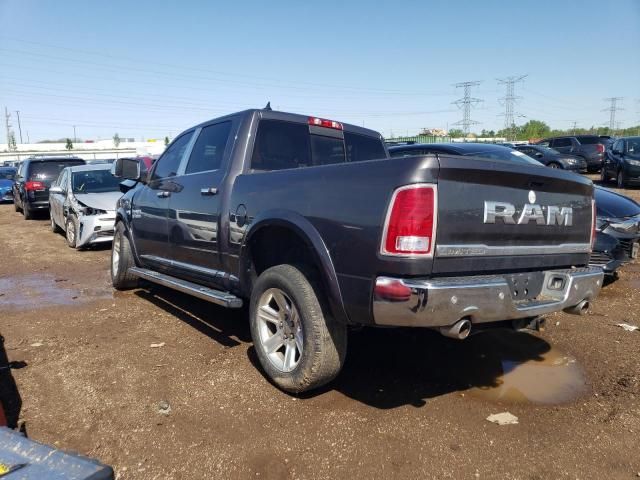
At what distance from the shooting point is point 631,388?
3.54m

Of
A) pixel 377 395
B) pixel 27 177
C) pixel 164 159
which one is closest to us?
pixel 377 395

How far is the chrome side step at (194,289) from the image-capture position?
380 centimetres

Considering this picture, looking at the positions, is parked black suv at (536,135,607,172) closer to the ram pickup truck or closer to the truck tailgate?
the ram pickup truck

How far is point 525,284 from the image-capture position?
3.12m

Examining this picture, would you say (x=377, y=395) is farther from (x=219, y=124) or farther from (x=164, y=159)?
(x=164, y=159)

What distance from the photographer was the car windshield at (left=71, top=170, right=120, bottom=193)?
32.8ft

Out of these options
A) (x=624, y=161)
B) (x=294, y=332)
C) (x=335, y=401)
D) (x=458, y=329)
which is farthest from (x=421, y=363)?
(x=624, y=161)

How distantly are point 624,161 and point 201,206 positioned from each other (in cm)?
1451

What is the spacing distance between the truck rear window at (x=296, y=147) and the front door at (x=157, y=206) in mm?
1105

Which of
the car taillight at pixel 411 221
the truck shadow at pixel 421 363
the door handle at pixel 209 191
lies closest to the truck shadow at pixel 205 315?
the truck shadow at pixel 421 363

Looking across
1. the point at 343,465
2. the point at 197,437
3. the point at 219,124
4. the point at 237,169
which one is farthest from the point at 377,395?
the point at 219,124

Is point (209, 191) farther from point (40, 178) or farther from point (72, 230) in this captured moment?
point (40, 178)

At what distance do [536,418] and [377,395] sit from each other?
1.01 meters

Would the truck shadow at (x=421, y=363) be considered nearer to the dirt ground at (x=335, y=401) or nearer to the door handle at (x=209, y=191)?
the dirt ground at (x=335, y=401)
